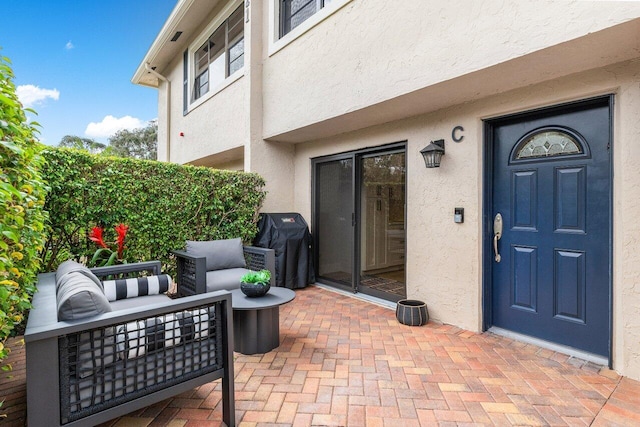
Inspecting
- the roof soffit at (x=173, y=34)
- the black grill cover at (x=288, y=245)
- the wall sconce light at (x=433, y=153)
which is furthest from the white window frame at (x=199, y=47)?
the wall sconce light at (x=433, y=153)

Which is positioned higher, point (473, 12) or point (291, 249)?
point (473, 12)

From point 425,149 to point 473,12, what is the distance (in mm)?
1457

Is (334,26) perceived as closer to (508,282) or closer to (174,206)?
(174,206)

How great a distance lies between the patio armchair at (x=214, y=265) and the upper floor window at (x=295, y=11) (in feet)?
12.3

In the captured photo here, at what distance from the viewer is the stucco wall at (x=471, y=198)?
2674mm

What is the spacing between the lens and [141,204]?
421cm

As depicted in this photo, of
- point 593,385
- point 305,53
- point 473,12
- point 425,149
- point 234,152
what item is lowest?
point 593,385

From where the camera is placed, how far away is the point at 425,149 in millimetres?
3939

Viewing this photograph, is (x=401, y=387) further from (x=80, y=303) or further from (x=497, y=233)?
(x=80, y=303)

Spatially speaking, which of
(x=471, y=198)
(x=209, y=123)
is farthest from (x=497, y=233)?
(x=209, y=123)

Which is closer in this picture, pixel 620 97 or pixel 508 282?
pixel 620 97

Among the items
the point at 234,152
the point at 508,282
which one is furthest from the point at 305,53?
the point at 508,282

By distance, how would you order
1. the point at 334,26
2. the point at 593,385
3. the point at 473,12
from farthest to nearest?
1. the point at 334,26
2. the point at 473,12
3. the point at 593,385

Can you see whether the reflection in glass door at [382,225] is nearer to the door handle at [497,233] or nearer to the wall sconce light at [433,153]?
the wall sconce light at [433,153]
